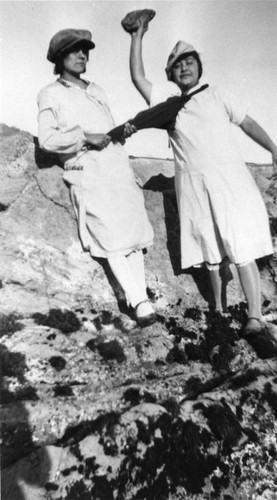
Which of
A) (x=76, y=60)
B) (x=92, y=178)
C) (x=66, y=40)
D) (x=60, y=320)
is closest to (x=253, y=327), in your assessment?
(x=60, y=320)

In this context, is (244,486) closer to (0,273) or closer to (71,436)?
(71,436)

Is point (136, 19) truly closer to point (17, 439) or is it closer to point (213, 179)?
point (213, 179)

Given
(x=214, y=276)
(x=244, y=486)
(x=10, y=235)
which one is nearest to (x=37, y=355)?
(x=10, y=235)

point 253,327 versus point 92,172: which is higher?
point 92,172

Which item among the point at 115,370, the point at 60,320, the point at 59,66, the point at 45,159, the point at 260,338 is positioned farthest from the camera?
the point at 45,159

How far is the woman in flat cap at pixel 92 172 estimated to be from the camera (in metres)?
4.13

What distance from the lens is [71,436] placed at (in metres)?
2.59

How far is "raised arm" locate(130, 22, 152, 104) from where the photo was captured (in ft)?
15.0

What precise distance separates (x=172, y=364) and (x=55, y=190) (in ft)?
9.16

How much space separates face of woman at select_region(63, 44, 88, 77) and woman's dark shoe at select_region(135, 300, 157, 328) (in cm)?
302

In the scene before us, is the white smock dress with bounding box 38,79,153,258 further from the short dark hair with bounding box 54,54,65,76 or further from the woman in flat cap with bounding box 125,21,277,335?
the woman in flat cap with bounding box 125,21,277,335

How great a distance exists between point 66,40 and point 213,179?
2399 millimetres

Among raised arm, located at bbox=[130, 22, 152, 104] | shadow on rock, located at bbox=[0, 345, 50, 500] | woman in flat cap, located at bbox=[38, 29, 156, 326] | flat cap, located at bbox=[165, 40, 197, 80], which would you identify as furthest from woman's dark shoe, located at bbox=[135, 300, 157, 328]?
flat cap, located at bbox=[165, 40, 197, 80]

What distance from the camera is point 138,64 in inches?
180
